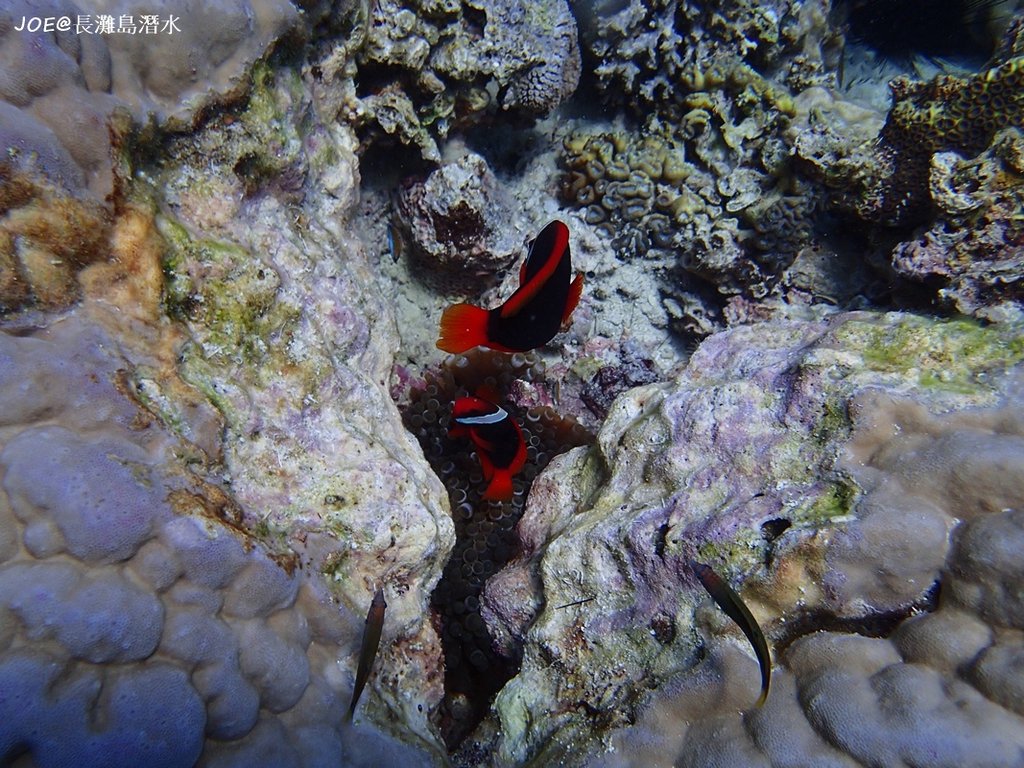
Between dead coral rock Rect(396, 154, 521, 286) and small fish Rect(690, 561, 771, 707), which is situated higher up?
dead coral rock Rect(396, 154, 521, 286)

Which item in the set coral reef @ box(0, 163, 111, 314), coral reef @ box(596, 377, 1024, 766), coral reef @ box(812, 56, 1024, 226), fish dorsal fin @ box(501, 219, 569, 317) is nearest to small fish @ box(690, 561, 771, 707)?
coral reef @ box(596, 377, 1024, 766)

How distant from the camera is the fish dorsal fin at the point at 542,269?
2674mm

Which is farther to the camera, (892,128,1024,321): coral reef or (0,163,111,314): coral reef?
(892,128,1024,321): coral reef

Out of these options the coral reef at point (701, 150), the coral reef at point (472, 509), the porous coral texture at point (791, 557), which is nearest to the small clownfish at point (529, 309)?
the porous coral texture at point (791, 557)

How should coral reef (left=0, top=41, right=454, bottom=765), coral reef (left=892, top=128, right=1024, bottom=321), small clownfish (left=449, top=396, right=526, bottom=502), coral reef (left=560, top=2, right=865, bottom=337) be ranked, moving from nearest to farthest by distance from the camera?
coral reef (left=0, top=41, right=454, bottom=765)
coral reef (left=892, top=128, right=1024, bottom=321)
small clownfish (left=449, top=396, right=526, bottom=502)
coral reef (left=560, top=2, right=865, bottom=337)

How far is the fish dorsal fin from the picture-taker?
105 inches

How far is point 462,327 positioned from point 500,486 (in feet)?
3.65

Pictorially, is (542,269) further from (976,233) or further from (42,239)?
(976,233)

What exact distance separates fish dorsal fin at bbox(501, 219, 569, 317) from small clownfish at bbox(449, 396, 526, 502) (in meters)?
0.67

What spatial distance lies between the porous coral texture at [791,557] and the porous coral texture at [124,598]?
970 millimetres

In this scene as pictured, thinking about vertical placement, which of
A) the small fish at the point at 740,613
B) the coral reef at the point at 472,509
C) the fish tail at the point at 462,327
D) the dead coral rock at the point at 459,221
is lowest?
the coral reef at the point at 472,509

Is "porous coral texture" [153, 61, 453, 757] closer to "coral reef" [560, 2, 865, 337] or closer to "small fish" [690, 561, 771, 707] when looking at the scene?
"small fish" [690, 561, 771, 707]

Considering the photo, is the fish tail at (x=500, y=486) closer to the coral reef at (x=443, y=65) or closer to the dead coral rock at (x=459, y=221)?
the dead coral rock at (x=459, y=221)

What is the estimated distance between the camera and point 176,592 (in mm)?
1957
